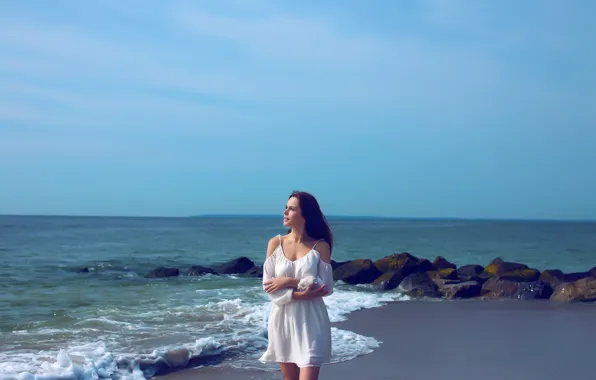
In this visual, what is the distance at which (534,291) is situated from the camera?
16.1m

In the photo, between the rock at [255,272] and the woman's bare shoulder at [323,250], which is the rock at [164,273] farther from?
the woman's bare shoulder at [323,250]

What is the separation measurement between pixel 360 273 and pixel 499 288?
505cm

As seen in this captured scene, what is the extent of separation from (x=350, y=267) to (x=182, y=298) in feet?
20.6

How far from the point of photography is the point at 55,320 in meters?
13.2

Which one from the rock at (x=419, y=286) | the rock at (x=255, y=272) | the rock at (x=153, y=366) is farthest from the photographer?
the rock at (x=255, y=272)

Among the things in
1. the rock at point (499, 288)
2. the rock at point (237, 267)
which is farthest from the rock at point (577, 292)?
the rock at point (237, 267)

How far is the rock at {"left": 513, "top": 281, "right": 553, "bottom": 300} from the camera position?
16.0 meters

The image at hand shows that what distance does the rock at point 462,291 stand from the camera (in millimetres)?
16547

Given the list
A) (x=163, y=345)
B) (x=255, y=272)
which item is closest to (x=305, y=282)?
(x=163, y=345)

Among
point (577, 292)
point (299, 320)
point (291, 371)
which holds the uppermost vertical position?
point (299, 320)

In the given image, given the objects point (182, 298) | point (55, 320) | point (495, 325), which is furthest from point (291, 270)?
point (182, 298)

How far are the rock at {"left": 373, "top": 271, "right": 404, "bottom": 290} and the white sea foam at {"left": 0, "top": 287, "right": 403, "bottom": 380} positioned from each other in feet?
13.3

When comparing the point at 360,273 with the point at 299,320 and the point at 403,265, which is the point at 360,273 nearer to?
the point at 403,265

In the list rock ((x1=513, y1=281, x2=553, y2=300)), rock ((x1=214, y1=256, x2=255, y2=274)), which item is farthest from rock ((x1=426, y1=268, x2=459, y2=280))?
rock ((x1=214, y1=256, x2=255, y2=274))
